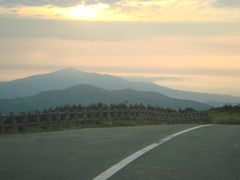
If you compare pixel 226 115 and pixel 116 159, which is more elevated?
pixel 226 115

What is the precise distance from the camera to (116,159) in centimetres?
1405

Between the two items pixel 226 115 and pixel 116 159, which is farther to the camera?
pixel 226 115

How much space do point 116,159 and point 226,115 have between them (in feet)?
207

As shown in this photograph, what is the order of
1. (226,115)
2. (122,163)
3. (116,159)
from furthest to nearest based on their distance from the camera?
(226,115)
(116,159)
(122,163)

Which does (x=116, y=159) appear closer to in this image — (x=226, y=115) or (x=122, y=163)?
(x=122, y=163)

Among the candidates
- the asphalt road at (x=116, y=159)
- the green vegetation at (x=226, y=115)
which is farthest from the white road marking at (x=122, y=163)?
the green vegetation at (x=226, y=115)

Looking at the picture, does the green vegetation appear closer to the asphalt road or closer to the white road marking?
the asphalt road

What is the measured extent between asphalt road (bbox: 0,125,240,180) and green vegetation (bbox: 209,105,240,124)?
152 feet

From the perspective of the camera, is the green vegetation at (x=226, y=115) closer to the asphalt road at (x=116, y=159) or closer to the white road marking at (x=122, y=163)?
the asphalt road at (x=116, y=159)

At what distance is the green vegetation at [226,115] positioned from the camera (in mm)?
65562

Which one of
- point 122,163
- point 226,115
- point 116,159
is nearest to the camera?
point 122,163

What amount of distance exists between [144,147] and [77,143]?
7.12ft

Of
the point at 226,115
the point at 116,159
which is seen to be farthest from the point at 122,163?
the point at 226,115

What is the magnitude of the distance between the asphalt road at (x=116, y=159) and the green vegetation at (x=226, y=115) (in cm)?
4636
